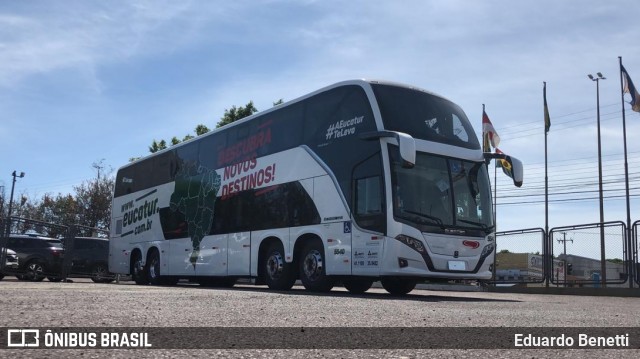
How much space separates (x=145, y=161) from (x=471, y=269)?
40.6 ft

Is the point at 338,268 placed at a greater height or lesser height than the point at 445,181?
lesser

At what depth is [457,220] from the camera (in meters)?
12.2

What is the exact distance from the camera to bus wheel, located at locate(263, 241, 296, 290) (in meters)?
13.7

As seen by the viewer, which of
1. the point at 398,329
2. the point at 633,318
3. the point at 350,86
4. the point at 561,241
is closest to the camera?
the point at 398,329

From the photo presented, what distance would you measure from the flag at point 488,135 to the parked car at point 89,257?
711 inches

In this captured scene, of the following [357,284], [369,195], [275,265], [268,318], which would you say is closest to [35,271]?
[275,265]

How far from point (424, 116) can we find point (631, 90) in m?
→ 23.2

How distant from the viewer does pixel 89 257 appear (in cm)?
2372

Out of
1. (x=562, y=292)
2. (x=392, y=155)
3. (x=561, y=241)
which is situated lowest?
(x=562, y=292)

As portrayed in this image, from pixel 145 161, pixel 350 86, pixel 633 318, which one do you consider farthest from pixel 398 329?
pixel 145 161

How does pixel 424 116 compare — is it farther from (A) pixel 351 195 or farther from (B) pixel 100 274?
(B) pixel 100 274

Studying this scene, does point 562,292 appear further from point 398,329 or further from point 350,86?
point 398,329

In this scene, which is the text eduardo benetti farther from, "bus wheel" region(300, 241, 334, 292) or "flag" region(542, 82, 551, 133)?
"flag" region(542, 82, 551, 133)

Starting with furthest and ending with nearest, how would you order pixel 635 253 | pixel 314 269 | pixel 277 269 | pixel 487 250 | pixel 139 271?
pixel 139 271
pixel 635 253
pixel 277 269
pixel 314 269
pixel 487 250
